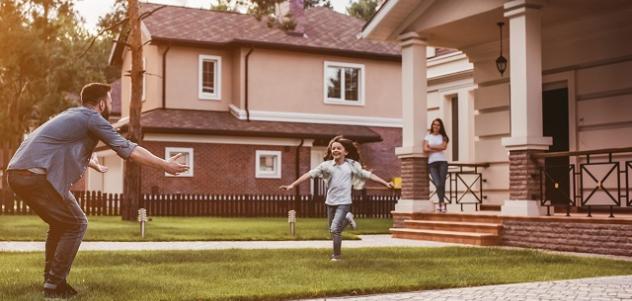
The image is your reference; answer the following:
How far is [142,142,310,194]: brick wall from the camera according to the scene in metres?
31.1

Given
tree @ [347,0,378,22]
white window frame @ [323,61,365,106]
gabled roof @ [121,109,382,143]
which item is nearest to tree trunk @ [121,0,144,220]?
gabled roof @ [121,109,382,143]

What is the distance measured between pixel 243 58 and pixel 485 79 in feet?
50.9

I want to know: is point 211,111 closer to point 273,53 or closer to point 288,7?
point 273,53

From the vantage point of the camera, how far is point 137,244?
49.5 feet

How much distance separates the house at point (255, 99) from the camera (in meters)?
31.7

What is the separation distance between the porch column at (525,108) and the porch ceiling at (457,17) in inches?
22.0

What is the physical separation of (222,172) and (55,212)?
24.6 metres

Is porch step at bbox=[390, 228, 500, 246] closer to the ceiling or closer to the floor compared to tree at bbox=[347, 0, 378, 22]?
closer to the floor

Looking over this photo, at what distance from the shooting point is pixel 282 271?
1006 centimetres

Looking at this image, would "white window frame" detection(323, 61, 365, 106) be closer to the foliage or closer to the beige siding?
the beige siding

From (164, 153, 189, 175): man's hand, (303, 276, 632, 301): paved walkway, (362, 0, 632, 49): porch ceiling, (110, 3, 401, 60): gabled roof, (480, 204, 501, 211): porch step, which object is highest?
(110, 3, 401, 60): gabled roof

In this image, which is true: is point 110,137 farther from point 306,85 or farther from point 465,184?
point 306,85

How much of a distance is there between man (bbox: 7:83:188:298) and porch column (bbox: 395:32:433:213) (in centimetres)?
1055

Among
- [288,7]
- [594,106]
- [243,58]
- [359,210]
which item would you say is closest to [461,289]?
[594,106]
